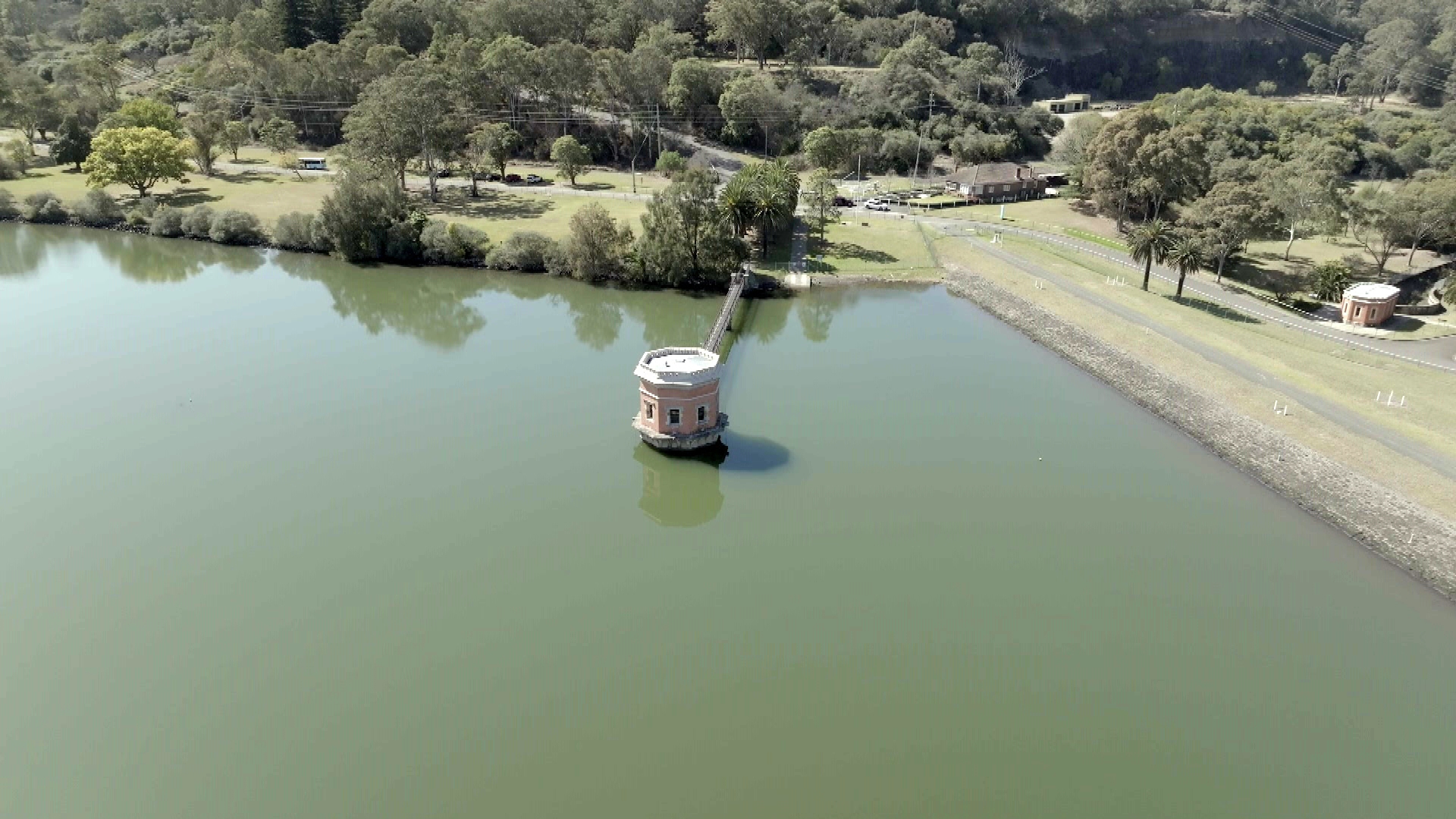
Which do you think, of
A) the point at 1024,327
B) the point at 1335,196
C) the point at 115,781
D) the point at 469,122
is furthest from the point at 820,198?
the point at 115,781

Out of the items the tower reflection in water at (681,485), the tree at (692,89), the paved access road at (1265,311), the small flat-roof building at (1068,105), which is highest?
the small flat-roof building at (1068,105)

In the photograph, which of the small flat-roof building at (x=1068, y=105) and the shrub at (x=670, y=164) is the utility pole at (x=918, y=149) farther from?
the shrub at (x=670, y=164)

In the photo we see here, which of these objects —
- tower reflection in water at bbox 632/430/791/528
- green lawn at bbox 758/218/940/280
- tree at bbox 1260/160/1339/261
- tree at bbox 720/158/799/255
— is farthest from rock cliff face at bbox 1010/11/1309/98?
tower reflection in water at bbox 632/430/791/528

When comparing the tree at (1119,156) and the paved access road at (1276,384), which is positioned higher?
the tree at (1119,156)

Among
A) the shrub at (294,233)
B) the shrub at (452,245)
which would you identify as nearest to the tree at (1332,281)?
the shrub at (452,245)

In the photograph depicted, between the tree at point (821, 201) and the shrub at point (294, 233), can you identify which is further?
the tree at point (821, 201)

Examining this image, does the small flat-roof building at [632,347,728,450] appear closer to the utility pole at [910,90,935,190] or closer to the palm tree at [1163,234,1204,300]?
the palm tree at [1163,234,1204,300]

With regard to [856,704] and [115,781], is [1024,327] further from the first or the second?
[115,781]
